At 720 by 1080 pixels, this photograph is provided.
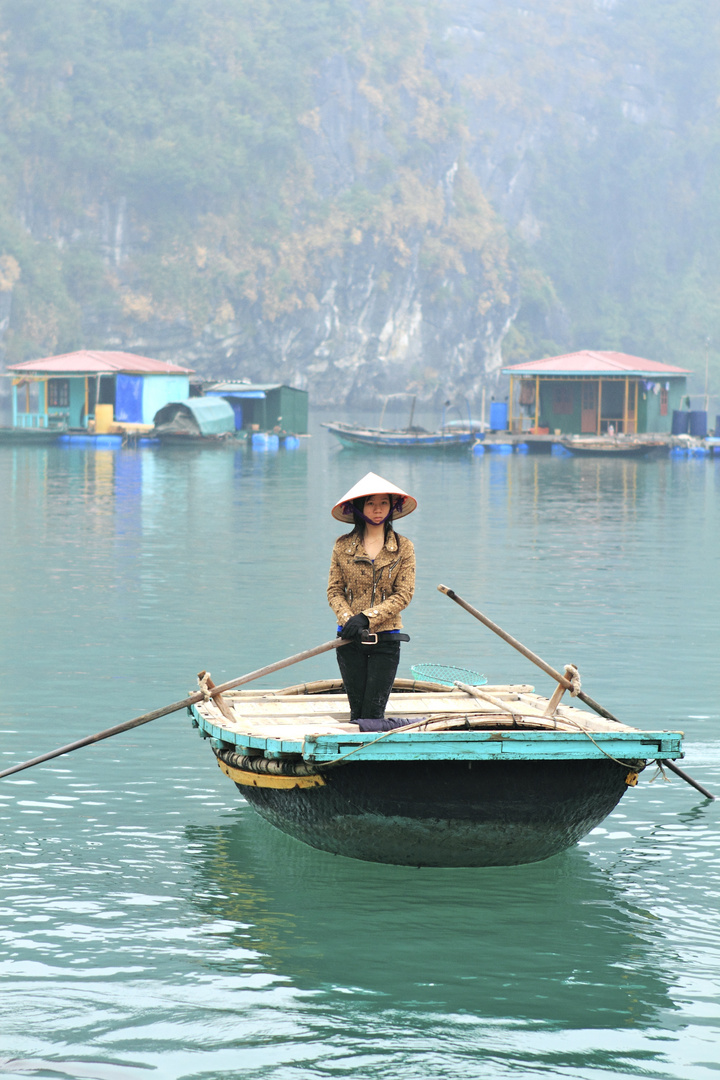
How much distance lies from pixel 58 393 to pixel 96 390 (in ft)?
8.32

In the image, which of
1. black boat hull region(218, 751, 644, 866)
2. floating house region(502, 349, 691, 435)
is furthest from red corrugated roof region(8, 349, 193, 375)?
black boat hull region(218, 751, 644, 866)

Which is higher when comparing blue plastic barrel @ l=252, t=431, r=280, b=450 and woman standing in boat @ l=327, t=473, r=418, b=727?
blue plastic barrel @ l=252, t=431, r=280, b=450

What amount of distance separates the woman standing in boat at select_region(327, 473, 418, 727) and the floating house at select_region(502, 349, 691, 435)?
4510 cm

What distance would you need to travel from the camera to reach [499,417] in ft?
184

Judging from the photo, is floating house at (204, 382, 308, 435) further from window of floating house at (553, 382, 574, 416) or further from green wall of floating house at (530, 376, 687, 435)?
window of floating house at (553, 382, 574, 416)

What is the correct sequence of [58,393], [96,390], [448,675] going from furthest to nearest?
[58,393], [96,390], [448,675]

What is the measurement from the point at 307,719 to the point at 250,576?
9.94 m

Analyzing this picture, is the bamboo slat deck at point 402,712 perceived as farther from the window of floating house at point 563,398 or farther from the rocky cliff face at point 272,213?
the rocky cliff face at point 272,213

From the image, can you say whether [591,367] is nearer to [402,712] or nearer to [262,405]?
[262,405]

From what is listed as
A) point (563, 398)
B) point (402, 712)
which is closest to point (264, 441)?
point (563, 398)

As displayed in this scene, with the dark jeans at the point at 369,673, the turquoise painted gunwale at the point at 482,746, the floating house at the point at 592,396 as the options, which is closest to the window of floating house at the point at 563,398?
the floating house at the point at 592,396

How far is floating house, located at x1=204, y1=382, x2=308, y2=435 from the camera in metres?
56.2

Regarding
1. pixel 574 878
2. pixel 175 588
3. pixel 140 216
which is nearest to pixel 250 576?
pixel 175 588

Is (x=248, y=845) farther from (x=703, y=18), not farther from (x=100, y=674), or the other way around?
(x=703, y=18)
